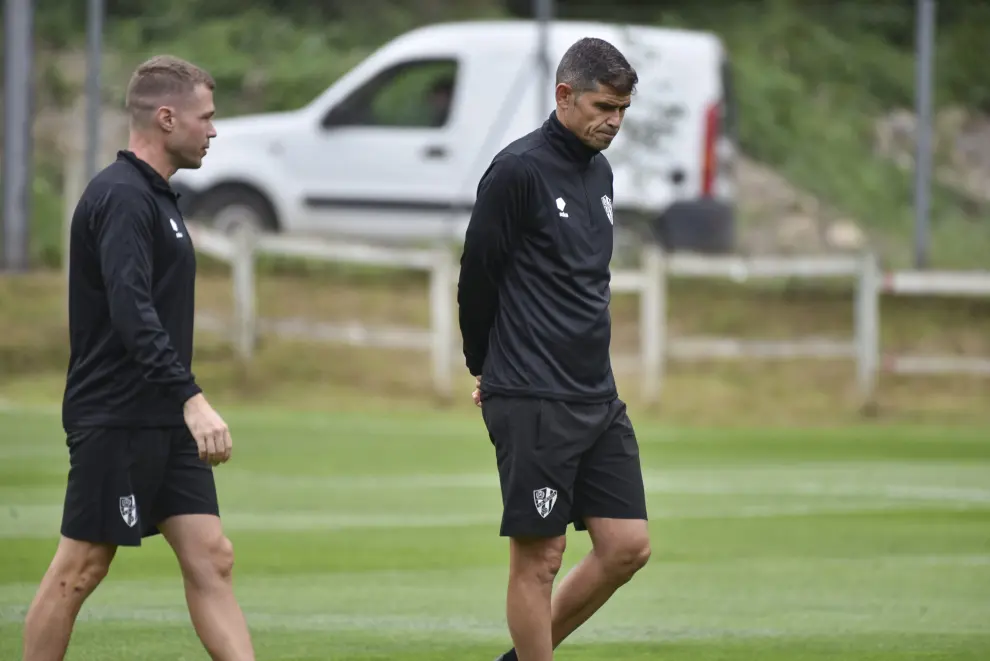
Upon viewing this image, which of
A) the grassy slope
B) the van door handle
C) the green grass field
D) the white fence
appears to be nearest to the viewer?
the green grass field

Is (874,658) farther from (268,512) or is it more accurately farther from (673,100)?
(673,100)

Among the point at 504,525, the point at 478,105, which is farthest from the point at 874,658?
the point at 478,105

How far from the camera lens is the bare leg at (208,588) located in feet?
19.3

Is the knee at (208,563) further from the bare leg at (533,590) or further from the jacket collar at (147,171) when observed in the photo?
the jacket collar at (147,171)

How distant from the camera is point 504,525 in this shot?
235 inches

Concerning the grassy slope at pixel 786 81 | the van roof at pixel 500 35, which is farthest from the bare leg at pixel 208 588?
the grassy slope at pixel 786 81

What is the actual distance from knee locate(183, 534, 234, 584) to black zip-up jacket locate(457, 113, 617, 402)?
0.93 meters

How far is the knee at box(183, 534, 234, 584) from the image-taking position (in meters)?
5.89

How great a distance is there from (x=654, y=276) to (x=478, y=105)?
314 cm

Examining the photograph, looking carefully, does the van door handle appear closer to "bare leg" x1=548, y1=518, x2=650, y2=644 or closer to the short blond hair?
"bare leg" x1=548, y1=518, x2=650, y2=644

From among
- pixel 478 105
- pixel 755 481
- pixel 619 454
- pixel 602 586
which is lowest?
pixel 755 481

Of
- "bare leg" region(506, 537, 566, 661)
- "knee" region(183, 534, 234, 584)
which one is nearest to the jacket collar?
"knee" region(183, 534, 234, 584)

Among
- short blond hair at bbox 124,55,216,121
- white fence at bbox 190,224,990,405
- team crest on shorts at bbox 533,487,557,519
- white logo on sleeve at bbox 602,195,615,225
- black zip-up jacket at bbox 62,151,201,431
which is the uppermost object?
short blond hair at bbox 124,55,216,121

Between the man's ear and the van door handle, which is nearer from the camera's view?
the man's ear
